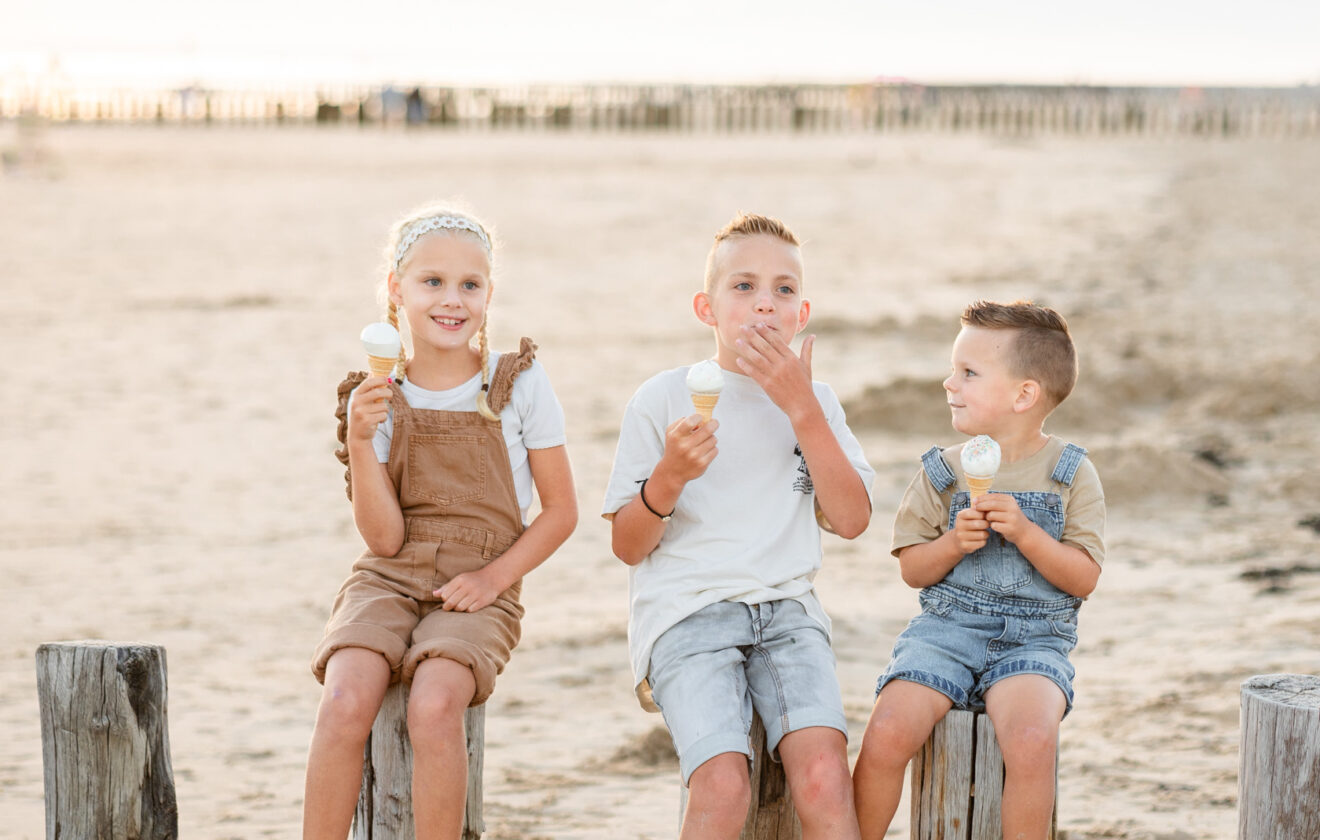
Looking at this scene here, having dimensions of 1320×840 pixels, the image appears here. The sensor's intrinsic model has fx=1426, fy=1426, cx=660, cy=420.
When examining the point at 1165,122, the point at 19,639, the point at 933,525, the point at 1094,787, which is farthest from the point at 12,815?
the point at 1165,122

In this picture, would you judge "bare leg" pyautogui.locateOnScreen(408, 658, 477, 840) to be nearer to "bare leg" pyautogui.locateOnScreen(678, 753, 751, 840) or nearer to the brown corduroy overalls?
the brown corduroy overalls

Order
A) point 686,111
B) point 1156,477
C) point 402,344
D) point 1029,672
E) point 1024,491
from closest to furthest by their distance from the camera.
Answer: point 1029,672, point 1024,491, point 402,344, point 1156,477, point 686,111

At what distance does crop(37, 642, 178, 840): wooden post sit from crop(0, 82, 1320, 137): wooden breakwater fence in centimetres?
6112

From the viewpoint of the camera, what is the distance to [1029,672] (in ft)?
10.5

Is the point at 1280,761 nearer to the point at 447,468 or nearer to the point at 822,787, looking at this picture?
the point at 822,787

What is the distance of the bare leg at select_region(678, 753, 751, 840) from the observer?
10.1 ft

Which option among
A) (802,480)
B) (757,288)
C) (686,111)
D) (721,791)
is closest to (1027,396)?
(802,480)

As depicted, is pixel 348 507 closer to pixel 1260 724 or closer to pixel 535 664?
pixel 535 664

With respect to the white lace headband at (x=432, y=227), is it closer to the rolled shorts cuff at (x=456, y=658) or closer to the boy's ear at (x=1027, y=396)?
the rolled shorts cuff at (x=456, y=658)

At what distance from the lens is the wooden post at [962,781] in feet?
10.3

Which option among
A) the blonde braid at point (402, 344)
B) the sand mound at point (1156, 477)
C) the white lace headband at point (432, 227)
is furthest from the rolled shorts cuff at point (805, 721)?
the sand mound at point (1156, 477)

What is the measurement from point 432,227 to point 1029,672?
1811mm

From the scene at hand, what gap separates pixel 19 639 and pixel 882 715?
4757 millimetres

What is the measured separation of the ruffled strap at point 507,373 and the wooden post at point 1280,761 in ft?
6.03
